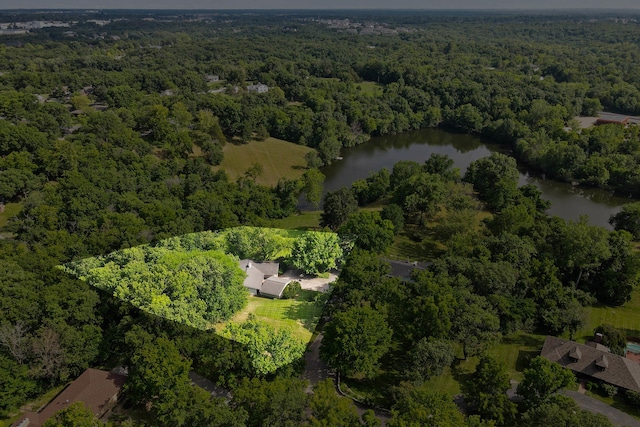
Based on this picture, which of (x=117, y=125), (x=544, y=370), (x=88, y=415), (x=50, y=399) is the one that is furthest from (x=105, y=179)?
(x=544, y=370)

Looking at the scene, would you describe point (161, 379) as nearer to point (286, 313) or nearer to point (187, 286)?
point (187, 286)

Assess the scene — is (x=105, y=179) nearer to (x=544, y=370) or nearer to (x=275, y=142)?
(x=275, y=142)

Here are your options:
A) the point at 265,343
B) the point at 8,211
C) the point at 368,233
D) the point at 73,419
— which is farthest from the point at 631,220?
the point at 8,211

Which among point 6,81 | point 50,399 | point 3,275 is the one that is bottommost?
point 50,399

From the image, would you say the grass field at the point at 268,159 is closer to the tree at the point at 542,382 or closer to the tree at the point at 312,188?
the tree at the point at 312,188

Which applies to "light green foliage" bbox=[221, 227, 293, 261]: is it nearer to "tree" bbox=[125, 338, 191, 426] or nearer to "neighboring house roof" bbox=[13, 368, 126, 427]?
"tree" bbox=[125, 338, 191, 426]
